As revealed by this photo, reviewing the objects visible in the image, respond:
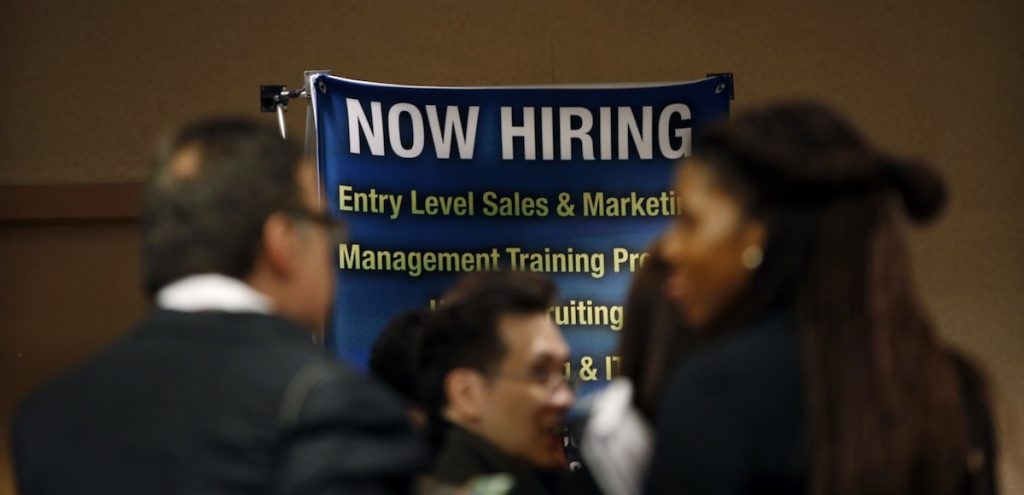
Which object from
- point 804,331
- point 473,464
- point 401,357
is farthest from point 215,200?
point 401,357

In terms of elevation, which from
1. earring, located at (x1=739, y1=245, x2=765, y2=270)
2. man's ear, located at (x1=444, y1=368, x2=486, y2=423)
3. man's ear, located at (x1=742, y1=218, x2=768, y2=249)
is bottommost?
man's ear, located at (x1=444, y1=368, x2=486, y2=423)

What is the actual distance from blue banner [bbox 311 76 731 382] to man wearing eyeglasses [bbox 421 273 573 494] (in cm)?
109

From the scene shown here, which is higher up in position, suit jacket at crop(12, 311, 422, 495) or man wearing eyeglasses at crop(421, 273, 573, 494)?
suit jacket at crop(12, 311, 422, 495)

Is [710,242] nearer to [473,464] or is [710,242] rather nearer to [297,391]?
[297,391]

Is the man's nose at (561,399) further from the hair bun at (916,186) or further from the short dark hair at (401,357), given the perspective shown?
the hair bun at (916,186)

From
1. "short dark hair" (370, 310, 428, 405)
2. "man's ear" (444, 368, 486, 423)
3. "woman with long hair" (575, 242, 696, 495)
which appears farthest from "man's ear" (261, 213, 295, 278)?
"short dark hair" (370, 310, 428, 405)

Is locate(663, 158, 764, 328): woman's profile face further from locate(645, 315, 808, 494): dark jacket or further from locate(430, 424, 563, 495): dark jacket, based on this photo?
locate(430, 424, 563, 495): dark jacket

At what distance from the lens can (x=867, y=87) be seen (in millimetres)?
4449

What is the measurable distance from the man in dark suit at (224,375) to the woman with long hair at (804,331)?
12.9 inches

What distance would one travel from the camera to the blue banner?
3.71m

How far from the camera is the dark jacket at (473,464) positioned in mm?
2383

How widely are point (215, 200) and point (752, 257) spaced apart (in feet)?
1.93

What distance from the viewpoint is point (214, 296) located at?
1.54 metres

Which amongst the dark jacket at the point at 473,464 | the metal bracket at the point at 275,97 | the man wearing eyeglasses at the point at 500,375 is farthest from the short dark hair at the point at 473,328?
the metal bracket at the point at 275,97
